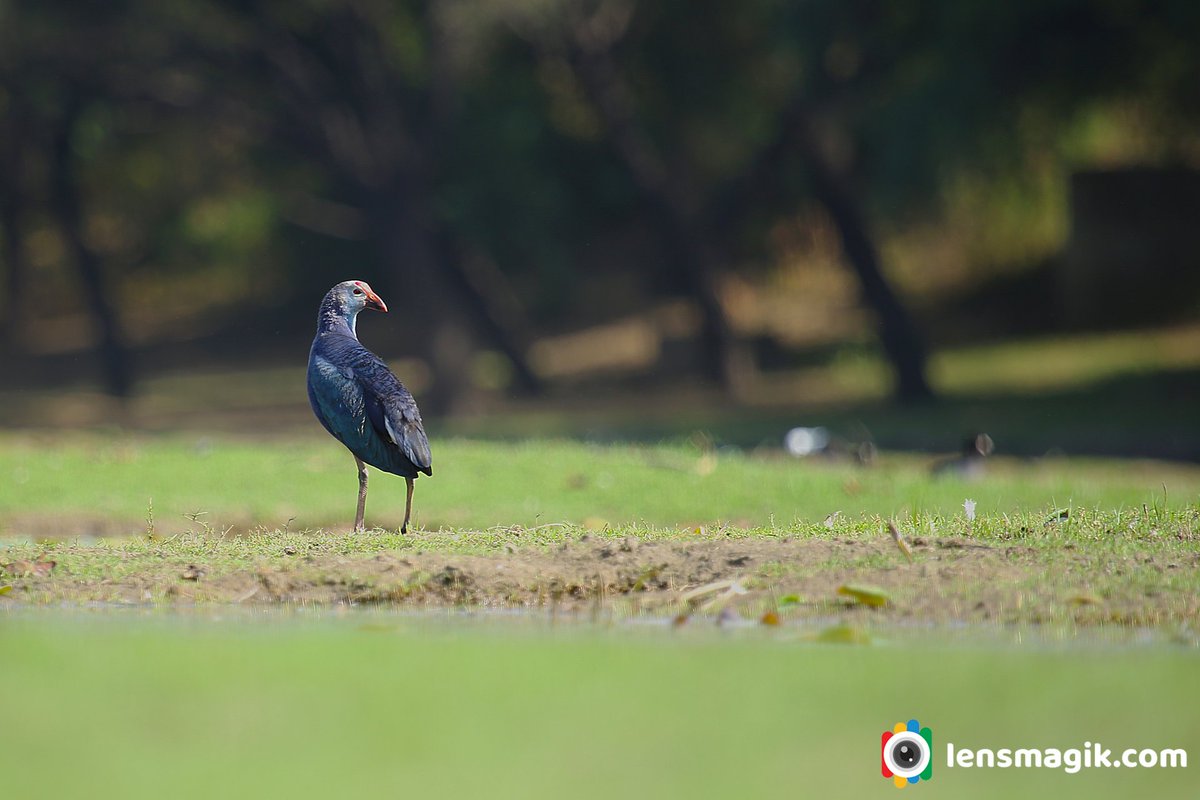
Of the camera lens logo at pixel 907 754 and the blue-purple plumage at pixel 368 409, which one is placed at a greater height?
the blue-purple plumage at pixel 368 409

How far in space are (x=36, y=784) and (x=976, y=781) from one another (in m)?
2.45

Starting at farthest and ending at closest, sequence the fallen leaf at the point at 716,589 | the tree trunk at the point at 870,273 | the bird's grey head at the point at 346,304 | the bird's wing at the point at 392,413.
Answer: the tree trunk at the point at 870,273 < the bird's grey head at the point at 346,304 < the bird's wing at the point at 392,413 < the fallen leaf at the point at 716,589

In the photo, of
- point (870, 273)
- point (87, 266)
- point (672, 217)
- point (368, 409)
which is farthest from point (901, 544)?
point (87, 266)

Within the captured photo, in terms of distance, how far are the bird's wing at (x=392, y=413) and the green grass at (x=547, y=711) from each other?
6.91ft

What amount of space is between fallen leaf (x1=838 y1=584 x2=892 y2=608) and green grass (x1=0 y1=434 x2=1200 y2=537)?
4.13 metres

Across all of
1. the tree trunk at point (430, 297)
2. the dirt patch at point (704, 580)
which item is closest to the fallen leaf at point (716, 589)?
the dirt patch at point (704, 580)

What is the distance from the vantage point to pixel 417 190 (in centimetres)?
2970

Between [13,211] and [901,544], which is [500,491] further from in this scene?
[13,211]

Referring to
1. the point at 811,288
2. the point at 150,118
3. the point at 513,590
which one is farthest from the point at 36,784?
the point at 811,288

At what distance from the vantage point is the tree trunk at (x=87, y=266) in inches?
1318

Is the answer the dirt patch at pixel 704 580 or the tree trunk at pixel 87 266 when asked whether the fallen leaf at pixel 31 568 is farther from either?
the tree trunk at pixel 87 266

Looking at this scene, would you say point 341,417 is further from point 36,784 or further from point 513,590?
point 36,784

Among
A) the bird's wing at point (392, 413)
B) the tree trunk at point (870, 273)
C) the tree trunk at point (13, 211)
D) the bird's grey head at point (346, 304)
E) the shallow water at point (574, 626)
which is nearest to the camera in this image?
the shallow water at point (574, 626)

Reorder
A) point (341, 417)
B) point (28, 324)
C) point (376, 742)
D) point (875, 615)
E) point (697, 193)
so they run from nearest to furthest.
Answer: point (376, 742), point (875, 615), point (341, 417), point (697, 193), point (28, 324)
